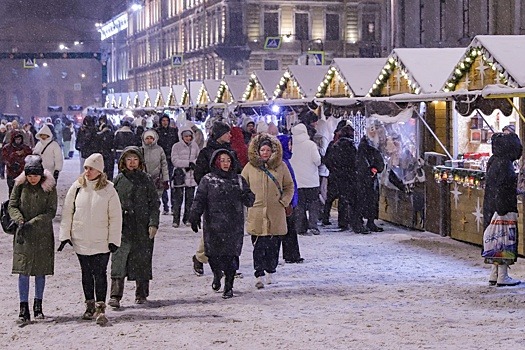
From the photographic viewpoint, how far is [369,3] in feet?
227

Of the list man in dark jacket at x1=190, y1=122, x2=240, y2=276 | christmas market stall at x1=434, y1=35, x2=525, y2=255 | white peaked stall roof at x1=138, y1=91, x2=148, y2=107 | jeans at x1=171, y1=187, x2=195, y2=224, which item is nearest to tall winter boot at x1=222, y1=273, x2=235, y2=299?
man in dark jacket at x1=190, y1=122, x2=240, y2=276

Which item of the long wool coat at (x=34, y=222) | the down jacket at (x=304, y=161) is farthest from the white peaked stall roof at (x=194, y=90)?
the long wool coat at (x=34, y=222)

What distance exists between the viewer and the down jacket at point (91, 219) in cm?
895

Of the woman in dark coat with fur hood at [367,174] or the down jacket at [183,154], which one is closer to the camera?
the woman in dark coat with fur hood at [367,174]

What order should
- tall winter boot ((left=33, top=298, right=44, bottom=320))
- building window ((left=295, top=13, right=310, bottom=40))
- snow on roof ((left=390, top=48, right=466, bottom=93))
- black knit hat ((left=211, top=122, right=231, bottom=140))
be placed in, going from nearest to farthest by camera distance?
tall winter boot ((left=33, top=298, right=44, bottom=320)) → black knit hat ((left=211, top=122, right=231, bottom=140)) → snow on roof ((left=390, top=48, right=466, bottom=93)) → building window ((left=295, top=13, right=310, bottom=40))

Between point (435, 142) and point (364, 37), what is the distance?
54.1m

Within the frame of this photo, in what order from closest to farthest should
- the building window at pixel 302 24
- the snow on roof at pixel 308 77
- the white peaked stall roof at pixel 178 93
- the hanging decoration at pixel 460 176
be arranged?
the hanging decoration at pixel 460 176 < the snow on roof at pixel 308 77 < the white peaked stall roof at pixel 178 93 < the building window at pixel 302 24

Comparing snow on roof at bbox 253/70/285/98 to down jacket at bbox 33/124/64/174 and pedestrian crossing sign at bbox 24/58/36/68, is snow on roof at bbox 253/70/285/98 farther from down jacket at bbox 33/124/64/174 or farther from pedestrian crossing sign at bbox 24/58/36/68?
pedestrian crossing sign at bbox 24/58/36/68

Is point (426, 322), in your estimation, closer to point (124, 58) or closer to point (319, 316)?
point (319, 316)

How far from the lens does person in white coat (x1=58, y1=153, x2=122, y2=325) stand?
8953 mm

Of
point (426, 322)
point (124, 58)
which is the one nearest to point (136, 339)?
point (426, 322)

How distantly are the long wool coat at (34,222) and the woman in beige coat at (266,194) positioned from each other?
7.88 ft

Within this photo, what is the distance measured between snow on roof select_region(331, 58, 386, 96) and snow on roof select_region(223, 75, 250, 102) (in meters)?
8.09

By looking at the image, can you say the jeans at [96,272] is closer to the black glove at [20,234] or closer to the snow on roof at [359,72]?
the black glove at [20,234]
